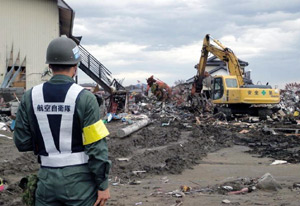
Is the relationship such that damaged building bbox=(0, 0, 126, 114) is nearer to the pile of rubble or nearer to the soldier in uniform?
the pile of rubble

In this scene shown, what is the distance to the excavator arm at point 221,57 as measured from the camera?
78.5 ft

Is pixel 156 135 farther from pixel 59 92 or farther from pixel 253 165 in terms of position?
pixel 59 92

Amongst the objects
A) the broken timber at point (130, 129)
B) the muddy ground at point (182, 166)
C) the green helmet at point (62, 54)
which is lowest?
the muddy ground at point (182, 166)

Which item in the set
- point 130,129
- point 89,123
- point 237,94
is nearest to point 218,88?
point 237,94

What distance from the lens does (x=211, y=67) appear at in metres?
56.8

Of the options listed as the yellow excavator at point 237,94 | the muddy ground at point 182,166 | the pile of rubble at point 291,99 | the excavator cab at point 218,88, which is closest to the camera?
the muddy ground at point 182,166

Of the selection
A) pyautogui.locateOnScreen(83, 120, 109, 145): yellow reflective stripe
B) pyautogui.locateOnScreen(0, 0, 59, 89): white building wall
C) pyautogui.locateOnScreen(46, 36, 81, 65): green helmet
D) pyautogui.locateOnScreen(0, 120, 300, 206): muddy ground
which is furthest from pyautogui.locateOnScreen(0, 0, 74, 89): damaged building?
pyautogui.locateOnScreen(83, 120, 109, 145): yellow reflective stripe

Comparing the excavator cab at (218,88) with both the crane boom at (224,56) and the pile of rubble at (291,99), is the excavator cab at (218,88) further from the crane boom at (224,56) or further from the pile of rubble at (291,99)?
the pile of rubble at (291,99)

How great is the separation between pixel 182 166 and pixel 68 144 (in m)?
6.57

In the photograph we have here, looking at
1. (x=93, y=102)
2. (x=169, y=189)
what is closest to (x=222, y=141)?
(x=169, y=189)

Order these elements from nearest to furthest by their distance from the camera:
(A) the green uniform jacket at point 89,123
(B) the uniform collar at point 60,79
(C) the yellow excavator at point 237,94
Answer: (A) the green uniform jacket at point 89,123 < (B) the uniform collar at point 60,79 < (C) the yellow excavator at point 237,94

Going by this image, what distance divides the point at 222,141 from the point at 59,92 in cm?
1133

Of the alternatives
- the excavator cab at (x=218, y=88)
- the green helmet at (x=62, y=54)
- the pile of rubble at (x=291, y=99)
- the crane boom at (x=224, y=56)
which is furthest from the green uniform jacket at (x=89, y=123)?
the pile of rubble at (x=291, y=99)

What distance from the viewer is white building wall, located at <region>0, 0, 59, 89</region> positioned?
2266 cm
